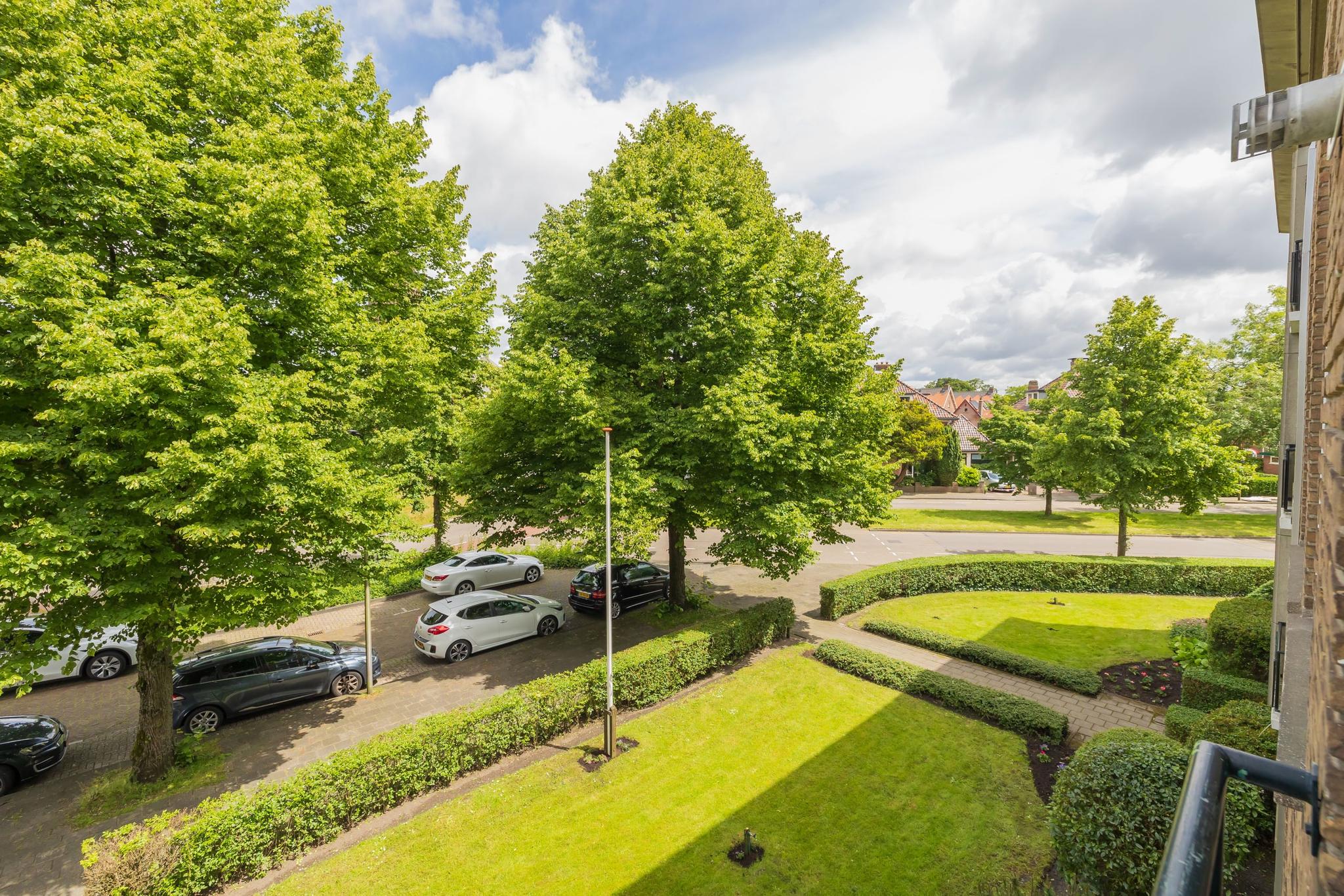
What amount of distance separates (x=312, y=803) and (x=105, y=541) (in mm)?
4418

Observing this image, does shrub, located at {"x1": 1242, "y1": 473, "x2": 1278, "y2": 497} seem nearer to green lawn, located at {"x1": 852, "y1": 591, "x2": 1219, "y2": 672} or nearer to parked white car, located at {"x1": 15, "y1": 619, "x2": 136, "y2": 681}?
green lawn, located at {"x1": 852, "y1": 591, "x2": 1219, "y2": 672}

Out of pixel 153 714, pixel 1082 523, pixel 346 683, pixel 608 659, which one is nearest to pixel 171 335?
pixel 153 714

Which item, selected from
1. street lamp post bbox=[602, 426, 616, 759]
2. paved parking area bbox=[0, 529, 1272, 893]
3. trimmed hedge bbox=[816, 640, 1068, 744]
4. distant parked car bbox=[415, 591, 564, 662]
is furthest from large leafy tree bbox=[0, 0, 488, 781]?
trimmed hedge bbox=[816, 640, 1068, 744]

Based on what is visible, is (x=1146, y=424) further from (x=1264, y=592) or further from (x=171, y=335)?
(x=171, y=335)

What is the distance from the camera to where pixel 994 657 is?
1339cm

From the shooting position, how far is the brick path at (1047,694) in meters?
10.9

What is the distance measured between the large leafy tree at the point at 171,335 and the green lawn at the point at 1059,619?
14655mm

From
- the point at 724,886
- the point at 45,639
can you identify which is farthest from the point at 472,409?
the point at 724,886

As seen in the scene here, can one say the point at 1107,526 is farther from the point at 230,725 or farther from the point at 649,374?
the point at 230,725

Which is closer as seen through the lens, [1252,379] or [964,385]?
[1252,379]

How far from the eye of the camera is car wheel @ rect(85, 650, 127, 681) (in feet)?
43.0

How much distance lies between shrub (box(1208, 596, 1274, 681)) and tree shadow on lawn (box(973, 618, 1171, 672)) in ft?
6.59

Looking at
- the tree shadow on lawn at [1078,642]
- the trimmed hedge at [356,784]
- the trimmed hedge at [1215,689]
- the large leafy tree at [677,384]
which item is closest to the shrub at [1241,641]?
the trimmed hedge at [1215,689]

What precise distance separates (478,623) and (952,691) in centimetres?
1120
